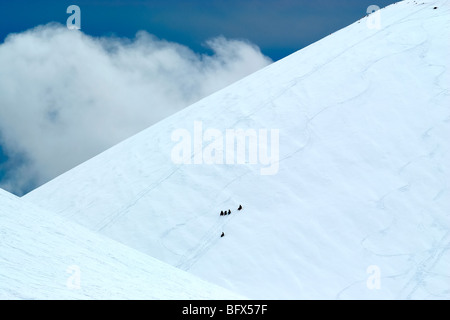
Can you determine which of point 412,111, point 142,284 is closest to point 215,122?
point 412,111

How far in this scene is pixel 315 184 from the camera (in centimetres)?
1400

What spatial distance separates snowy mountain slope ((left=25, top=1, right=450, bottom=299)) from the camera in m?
11.6

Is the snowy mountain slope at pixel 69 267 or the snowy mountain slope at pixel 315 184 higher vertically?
the snowy mountain slope at pixel 315 184

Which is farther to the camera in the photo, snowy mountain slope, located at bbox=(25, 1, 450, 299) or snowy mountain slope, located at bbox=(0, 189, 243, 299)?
snowy mountain slope, located at bbox=(25, 1, 450, 299)

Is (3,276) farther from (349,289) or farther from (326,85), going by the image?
(326,85)

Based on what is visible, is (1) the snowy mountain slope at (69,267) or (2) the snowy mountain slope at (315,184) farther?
(2) the snowy mountain slope at (315,184)

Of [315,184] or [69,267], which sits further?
[315,184]

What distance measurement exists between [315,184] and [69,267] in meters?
7.64

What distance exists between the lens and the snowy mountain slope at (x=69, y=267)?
6641mm

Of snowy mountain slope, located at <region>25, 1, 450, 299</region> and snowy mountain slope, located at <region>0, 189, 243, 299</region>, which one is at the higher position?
snowy mountain slope, located at <region>25, 1, 450, 299</region>

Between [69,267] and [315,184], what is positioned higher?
[315,184]

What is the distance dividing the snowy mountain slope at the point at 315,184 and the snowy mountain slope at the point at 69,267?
97.6 inches

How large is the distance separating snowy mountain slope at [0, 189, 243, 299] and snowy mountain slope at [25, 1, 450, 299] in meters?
2.48

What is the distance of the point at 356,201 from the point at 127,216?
5918 millimetres
